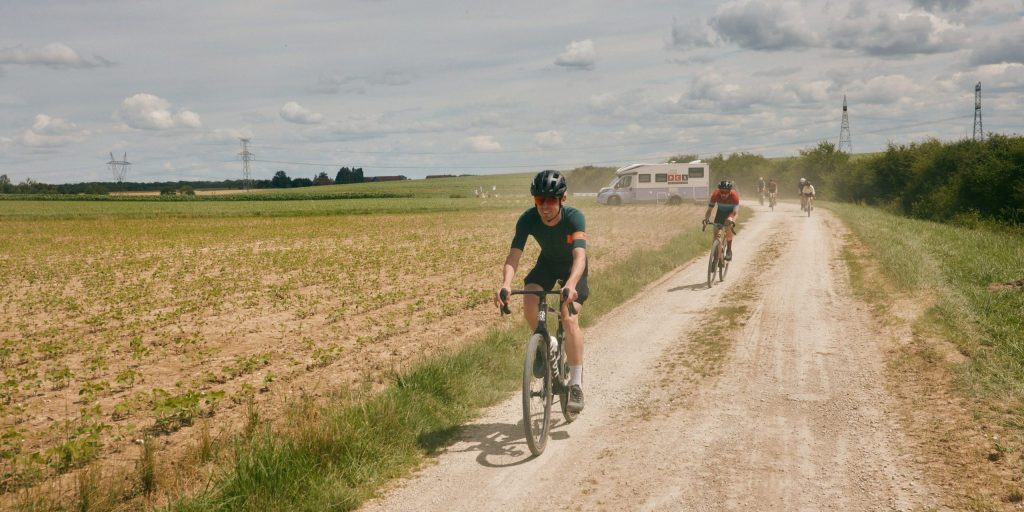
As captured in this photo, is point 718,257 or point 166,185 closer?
point 718,257

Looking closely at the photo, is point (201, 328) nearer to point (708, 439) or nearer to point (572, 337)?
point (572, 337)

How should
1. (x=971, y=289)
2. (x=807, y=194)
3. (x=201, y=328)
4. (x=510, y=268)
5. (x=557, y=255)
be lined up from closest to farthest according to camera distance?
(x=510, y=268) < (x=557, y=255) < (x=971, y=289) < (x=201, y=328) < (x=807, y=194)

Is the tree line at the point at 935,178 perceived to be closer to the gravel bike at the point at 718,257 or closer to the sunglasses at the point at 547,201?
the gravel bike at the point at 718,257

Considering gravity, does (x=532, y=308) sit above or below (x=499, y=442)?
above

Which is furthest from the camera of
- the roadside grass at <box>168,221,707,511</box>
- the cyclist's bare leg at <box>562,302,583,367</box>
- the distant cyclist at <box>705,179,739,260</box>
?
the distant cyclist at <box>705,179,739,260</box>

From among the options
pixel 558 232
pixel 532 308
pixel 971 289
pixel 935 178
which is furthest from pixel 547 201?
pixel 935 178

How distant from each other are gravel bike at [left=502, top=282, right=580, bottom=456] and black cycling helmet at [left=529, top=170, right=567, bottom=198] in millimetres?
789

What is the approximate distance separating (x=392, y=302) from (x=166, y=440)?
26.3 feet

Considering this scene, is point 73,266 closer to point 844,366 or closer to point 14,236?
point 14,236

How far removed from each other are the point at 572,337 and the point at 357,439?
2.01 m

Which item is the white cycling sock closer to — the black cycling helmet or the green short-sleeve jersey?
the green short-sleeve jersey

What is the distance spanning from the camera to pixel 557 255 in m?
6.41

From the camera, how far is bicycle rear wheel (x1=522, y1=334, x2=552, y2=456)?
5.77m

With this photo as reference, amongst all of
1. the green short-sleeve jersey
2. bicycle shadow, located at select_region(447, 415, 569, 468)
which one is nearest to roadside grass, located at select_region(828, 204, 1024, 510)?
bicycle shadow, located at select_region(447, 415, 569, 468)
